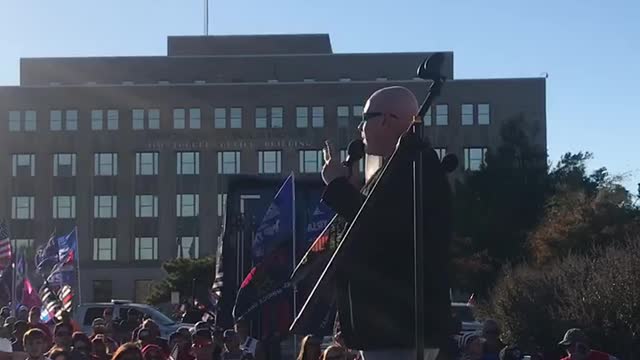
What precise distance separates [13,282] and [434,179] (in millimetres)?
23442

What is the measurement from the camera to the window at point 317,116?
221 feet

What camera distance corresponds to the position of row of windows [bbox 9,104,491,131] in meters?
66.8

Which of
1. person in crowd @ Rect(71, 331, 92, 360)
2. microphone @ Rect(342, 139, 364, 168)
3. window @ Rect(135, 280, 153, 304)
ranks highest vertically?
microphone @ Rect(342, 139, 364, 168)

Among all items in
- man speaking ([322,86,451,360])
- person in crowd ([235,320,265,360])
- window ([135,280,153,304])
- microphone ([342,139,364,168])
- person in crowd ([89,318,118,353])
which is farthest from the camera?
window ([135,280,153,304])

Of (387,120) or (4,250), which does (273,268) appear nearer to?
(387,120)

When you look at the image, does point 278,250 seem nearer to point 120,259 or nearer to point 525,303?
point 525,303

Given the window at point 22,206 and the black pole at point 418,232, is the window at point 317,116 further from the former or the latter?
the black pole at point 418,232

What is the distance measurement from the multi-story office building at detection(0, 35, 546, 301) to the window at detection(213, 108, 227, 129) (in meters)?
0.06

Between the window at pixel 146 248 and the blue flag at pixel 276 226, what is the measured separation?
55.9m

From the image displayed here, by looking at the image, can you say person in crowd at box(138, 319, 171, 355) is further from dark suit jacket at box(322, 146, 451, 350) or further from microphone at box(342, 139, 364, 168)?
dark suit jacket at box(322, 146, 451, 350)

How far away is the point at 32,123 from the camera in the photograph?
227ft

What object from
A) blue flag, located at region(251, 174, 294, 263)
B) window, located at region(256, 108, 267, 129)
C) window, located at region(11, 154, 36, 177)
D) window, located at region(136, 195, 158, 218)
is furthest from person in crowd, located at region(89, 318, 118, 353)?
window, located at region(11, 154, 36, 177)

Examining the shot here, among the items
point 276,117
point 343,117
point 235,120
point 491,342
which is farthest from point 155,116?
point 491,342

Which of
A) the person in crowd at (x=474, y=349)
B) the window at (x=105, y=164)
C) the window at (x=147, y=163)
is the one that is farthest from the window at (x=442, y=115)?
the person in crowd at (x=474, y=349)
